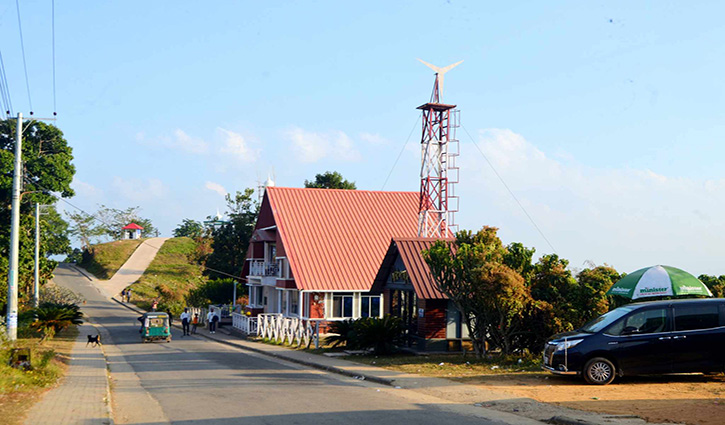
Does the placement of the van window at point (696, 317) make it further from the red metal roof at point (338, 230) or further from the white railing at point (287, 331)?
the red metal roof at point (338, 230)

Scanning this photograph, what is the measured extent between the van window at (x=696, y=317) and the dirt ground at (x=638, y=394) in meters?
1.25

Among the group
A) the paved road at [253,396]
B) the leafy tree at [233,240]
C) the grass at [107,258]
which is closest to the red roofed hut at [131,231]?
the grass at [107,258]

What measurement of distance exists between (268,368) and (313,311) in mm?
16575

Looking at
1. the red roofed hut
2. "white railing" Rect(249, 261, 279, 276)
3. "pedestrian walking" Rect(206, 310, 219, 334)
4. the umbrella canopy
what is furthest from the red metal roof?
the red roofed hut

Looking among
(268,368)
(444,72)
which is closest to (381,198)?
(444,72)

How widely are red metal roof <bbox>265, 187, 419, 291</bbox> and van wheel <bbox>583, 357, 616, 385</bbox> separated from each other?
2307cm

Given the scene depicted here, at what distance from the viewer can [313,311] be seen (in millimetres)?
37906

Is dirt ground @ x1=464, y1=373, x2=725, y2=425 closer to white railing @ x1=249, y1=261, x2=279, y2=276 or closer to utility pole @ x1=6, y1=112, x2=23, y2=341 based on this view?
utility pole @ x1=6, y1=112, x2=23, y2=341

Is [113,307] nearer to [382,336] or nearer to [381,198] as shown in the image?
[381,198]

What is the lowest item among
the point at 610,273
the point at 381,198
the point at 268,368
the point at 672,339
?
the point at 268,368

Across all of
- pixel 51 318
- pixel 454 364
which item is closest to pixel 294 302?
pixel 51 318

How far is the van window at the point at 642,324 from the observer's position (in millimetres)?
15328

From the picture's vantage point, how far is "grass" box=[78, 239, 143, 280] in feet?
312

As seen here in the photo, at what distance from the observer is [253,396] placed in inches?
571
